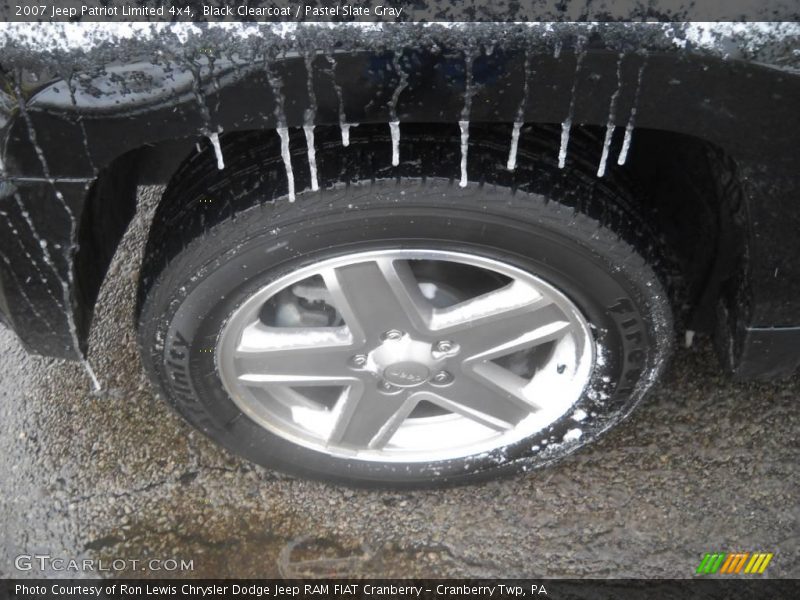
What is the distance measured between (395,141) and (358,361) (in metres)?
0.61

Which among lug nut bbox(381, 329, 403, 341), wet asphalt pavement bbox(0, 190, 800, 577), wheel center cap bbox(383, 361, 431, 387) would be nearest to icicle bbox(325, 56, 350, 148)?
lug nut bbox(381, 329, 403, 341)

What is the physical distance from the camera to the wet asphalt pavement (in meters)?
2.03

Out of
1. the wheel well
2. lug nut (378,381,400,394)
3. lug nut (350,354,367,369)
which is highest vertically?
the wheel well

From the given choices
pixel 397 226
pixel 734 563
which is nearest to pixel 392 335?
pixel 397 226

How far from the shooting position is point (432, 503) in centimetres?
212

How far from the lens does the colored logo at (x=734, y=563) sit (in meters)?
1.98

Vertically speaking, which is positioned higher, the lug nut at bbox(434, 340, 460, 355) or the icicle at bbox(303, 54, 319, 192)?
the icicle at bbox(303, 54, 319, 192)

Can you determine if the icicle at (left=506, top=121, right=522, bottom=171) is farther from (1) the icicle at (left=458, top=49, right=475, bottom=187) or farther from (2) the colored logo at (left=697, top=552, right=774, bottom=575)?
(2) the colored logo at (left=697, top=552, right=774, bottom=575)

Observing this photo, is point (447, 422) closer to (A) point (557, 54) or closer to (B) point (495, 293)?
(B) point (495, 293)

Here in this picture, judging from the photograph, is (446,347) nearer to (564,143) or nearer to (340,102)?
(564,143)
